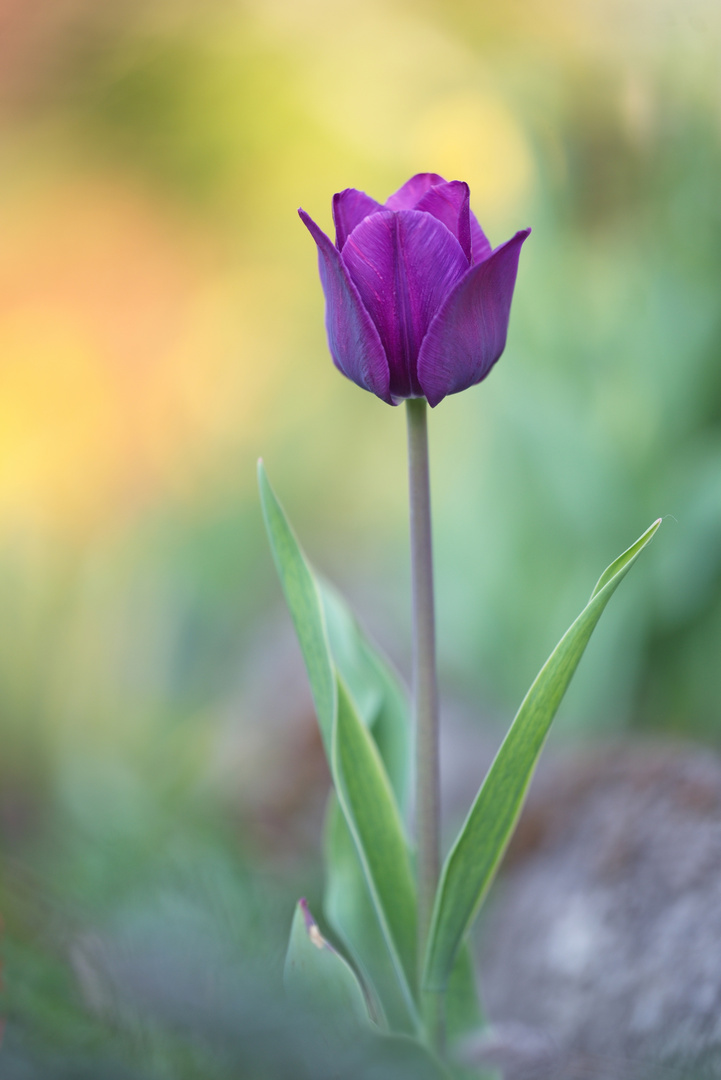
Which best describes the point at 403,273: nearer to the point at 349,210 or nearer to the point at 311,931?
the point at 349,210

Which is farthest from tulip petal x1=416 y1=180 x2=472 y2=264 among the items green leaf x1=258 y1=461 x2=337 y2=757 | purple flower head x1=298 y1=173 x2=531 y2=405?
green leaf x1=258 y1=461 x2=337 y2=757

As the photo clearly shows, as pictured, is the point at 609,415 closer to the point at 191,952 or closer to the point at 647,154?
the point at 647,154

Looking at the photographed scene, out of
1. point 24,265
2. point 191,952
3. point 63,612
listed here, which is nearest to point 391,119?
point 24,265

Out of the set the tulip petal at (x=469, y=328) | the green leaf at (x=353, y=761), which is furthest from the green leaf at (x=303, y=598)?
the tulip petal at (x=469, y=328)

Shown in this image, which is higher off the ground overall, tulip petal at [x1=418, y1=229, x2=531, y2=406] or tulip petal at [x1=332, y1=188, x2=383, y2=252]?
tulip petal at [x1=332, y1=188, x2=383, y2=252]

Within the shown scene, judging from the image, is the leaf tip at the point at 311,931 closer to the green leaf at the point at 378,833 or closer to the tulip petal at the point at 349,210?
the green leaf at the point at 378,833

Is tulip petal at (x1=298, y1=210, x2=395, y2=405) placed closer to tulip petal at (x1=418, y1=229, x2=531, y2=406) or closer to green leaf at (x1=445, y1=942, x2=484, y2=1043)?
tulip petal at (x1=418, y1=229, x2=531, y2=406)
